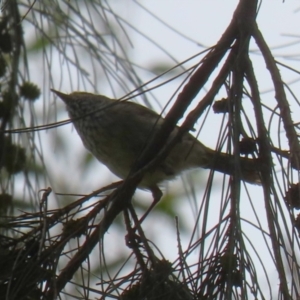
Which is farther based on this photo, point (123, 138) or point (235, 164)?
point (123, 138)

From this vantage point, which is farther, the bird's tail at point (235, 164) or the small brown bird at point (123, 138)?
the small brown bird at point (123, 138)

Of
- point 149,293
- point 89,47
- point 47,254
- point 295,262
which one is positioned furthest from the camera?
point 89,47

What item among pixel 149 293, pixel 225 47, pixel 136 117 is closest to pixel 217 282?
pixel 149 293

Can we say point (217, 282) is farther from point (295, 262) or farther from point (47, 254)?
point (47, 254)

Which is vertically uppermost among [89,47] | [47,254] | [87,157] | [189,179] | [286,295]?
[87,157]

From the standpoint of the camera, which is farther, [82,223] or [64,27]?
[64,27]

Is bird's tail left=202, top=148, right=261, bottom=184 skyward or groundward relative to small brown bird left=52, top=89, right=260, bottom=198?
groundward

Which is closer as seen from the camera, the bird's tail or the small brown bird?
Result: the bird's tail

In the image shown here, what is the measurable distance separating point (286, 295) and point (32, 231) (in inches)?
34.3

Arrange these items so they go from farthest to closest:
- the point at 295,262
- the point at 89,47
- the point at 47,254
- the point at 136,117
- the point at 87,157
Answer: the point at 87,157
the point at 136,117
the point at 89,47
the point at 47,254
the point at 295,262

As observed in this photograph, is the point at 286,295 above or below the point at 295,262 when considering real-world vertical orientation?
below

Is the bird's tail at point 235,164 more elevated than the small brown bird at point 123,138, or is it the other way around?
the small brown bird at point 123,138

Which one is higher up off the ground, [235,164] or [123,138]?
[123,138]

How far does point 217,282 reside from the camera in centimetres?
196
